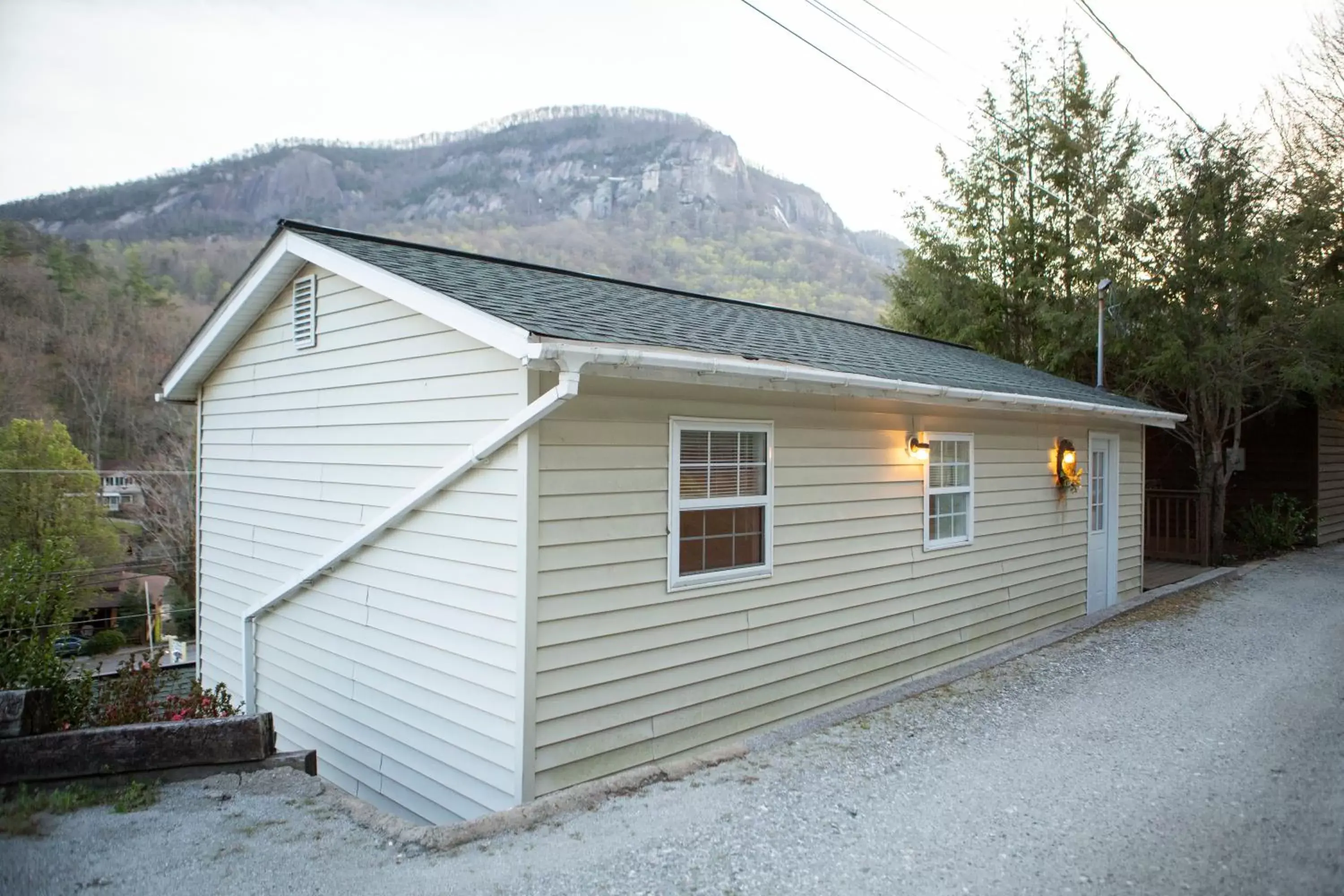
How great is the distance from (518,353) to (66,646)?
206 inches

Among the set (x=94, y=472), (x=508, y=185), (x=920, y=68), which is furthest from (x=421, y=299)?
(x=508, y=185)

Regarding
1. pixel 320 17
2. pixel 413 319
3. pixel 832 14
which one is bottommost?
pixel 413 319

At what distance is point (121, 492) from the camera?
1023 inches

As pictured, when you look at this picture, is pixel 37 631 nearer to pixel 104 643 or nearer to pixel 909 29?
pixel 909 29

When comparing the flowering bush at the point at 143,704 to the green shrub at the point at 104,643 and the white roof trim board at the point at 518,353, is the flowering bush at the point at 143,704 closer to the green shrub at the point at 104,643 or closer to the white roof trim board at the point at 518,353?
the white roof trim board at the point at 518,353

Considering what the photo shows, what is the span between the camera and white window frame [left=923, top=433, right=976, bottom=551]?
6.55 m

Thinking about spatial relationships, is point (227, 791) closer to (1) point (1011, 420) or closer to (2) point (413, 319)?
(2) point (413, 319)

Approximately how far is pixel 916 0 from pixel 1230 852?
363 inches

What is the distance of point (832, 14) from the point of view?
8.15 m

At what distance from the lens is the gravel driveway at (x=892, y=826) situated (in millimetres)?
3115

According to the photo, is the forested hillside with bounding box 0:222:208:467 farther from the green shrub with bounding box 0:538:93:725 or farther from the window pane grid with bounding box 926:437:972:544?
the window pane grid with bounding box 926:437:972:544

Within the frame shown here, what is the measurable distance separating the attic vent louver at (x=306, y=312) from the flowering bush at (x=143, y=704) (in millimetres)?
2409

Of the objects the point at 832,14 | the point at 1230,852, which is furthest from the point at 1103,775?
the point at 832,14

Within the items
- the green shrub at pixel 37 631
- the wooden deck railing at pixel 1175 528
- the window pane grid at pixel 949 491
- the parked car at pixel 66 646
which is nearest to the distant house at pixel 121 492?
the parked car at pixel 66 646
